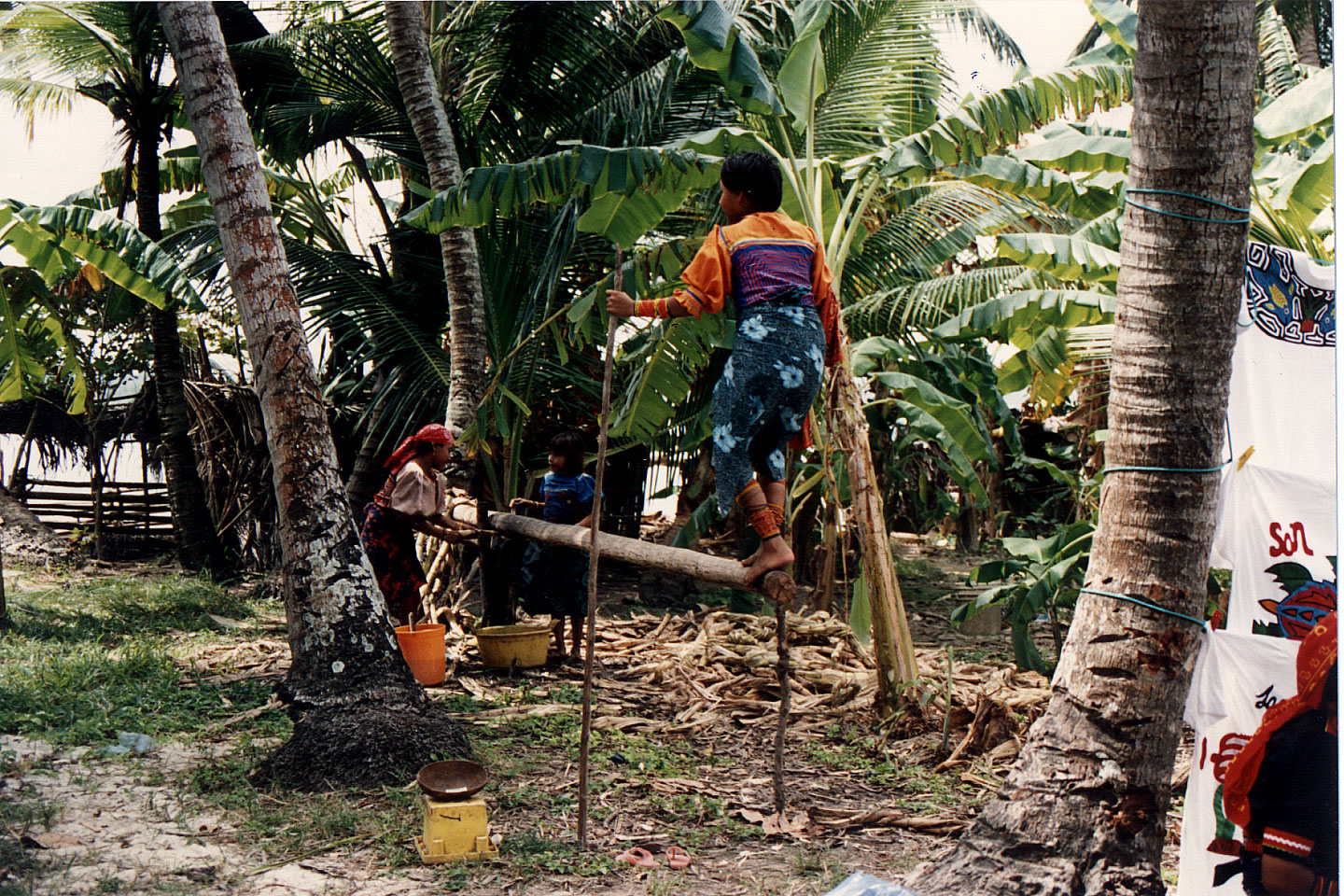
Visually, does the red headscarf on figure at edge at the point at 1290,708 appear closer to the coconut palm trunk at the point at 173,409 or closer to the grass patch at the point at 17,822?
the grass patch at the point at 17,822

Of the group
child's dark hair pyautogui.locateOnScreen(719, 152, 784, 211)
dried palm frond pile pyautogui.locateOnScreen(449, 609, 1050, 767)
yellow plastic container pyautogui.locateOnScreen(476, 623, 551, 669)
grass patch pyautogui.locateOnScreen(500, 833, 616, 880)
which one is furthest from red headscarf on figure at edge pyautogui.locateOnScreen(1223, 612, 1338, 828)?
yellow plastic container pyautogui.locateOnScreen(476, 623, 551, 669)

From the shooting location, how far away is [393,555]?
5.76 m

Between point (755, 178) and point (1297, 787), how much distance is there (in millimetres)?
2537

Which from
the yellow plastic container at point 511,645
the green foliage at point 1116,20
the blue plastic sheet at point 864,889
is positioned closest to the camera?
the blue plastic sheet at point 864,889

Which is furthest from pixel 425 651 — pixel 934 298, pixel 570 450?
pixel 934 298

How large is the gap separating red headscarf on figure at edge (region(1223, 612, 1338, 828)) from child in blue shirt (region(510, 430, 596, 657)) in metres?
3.84

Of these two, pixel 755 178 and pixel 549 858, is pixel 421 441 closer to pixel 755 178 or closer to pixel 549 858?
pixel 549 858

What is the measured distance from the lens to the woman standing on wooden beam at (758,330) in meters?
3.30

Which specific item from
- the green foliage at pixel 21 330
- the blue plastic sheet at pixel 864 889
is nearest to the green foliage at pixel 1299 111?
the blue plastic sheet at pixel 864 889

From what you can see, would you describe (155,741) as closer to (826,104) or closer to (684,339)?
(684,339)

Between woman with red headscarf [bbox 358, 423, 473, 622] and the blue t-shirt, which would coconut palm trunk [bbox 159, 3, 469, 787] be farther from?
the blue t-shirt

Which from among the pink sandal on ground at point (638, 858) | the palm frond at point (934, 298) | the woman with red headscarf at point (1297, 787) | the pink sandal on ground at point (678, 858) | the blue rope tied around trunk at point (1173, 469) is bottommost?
the pink sandal on ground at point (678, 858)

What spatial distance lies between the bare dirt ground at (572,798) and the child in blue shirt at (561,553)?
0.47 m

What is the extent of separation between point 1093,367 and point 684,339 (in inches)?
123
